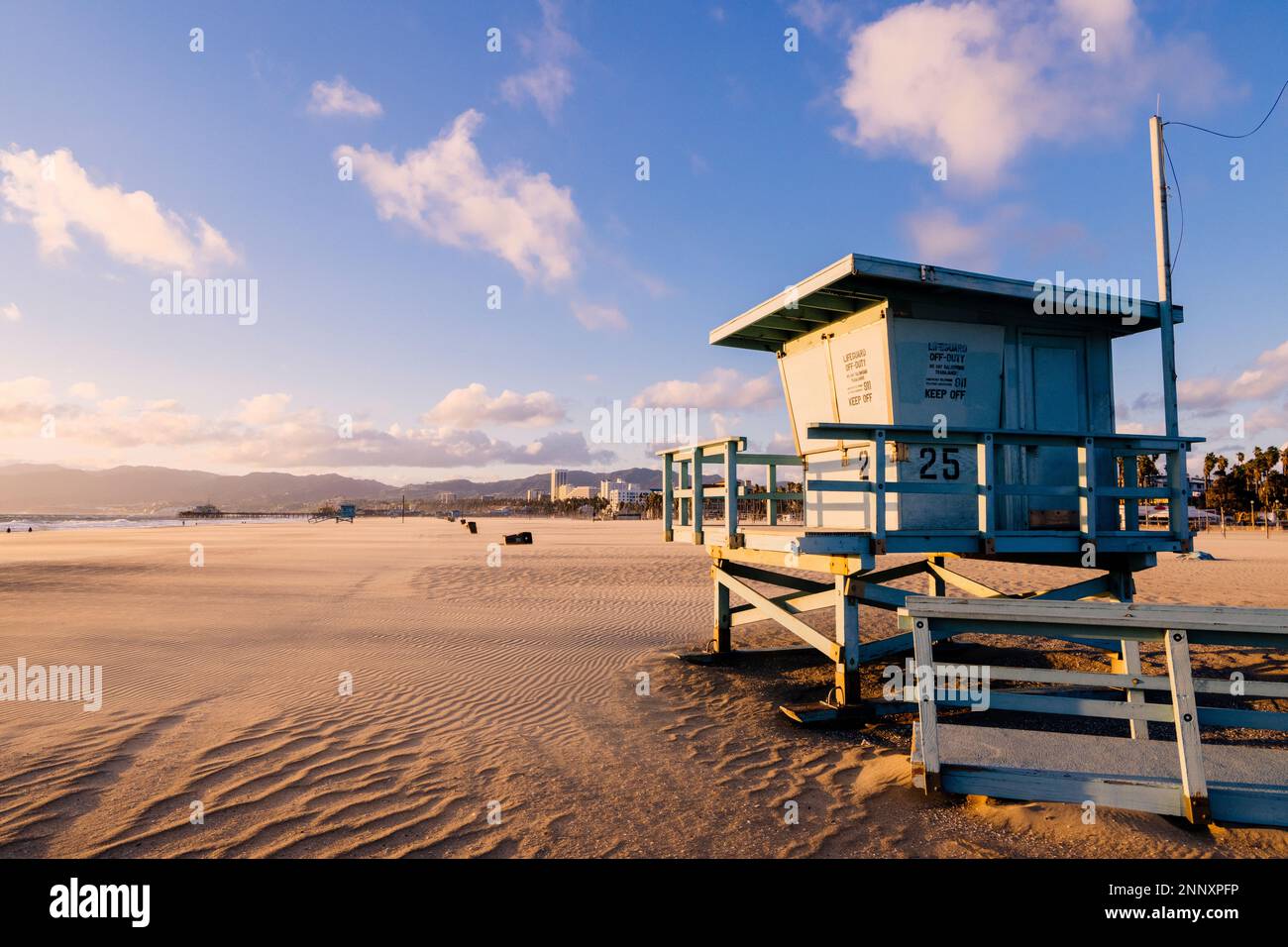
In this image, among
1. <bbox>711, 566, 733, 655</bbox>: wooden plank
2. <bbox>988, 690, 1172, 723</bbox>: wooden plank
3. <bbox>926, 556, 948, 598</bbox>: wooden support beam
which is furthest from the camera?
<bbox>711, 566, 733, 655</bbox>: wooden plank

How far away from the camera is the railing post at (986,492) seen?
22.9 feet

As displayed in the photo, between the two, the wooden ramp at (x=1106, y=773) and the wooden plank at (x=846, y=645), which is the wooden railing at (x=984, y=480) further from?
the wooden ramp at (x=1106, y=773)

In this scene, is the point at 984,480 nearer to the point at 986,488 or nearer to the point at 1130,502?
the point at 986,488

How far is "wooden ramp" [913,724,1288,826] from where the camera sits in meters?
4.58

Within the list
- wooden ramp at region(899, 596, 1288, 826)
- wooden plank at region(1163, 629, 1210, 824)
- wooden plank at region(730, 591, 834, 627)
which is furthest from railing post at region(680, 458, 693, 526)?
wooden plank at region(1163, 629, 1210, 824)

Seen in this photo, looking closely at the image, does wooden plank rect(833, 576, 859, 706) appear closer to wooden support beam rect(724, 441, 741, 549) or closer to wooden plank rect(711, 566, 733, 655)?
wooden support beam rect(724, 441, 741, 549)

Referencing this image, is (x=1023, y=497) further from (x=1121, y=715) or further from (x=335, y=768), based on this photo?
(x=335, y=768)

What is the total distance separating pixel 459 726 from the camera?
24.4 feet

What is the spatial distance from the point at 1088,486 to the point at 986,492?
1.30 metres

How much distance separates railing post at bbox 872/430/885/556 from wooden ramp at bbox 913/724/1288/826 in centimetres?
184

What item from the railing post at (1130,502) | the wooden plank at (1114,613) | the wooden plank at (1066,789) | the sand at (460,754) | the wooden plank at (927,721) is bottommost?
the sand at (460,754)

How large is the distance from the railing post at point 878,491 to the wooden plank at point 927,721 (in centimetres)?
166

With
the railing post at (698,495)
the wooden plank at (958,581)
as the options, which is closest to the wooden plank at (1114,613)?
the railing post at (698,495)

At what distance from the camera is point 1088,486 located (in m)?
7.30
